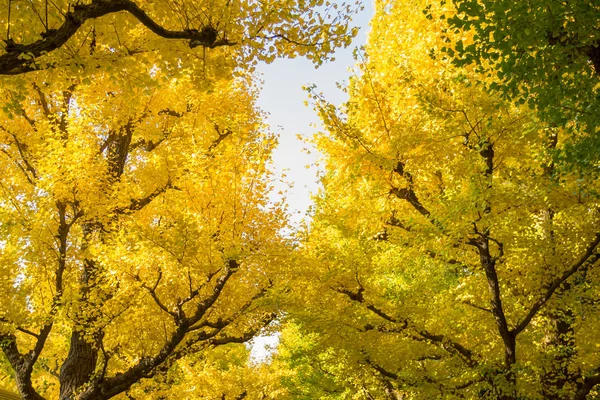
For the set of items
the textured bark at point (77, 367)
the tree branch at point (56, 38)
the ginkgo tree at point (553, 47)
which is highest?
the ginkgo tree at point (553, 47)

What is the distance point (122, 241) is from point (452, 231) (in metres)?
5.88

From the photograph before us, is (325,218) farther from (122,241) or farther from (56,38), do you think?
(56,38)

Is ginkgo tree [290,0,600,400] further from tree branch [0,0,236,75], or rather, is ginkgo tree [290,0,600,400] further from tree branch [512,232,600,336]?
tree branch [0,0,236,75]

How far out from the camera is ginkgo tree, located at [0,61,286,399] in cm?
846

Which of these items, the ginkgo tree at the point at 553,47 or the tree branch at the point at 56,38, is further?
the ginkgo tree at the point at 553,47

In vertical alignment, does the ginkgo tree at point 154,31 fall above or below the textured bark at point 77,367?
above

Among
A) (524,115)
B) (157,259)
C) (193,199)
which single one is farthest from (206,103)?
(524,115)

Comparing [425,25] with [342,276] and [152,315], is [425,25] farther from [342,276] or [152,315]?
[152,315]

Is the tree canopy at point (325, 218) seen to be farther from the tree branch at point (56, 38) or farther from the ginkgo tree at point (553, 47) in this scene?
the tree branch at point (56, 38)

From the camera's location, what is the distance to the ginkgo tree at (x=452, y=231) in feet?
21.7

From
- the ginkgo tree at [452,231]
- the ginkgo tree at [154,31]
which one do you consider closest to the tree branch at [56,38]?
the ginkgo tree at [154,31]

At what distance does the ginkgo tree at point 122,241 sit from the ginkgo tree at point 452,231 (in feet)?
5.36

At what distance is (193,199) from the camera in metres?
8.92

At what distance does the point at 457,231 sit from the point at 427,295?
14.1ft
